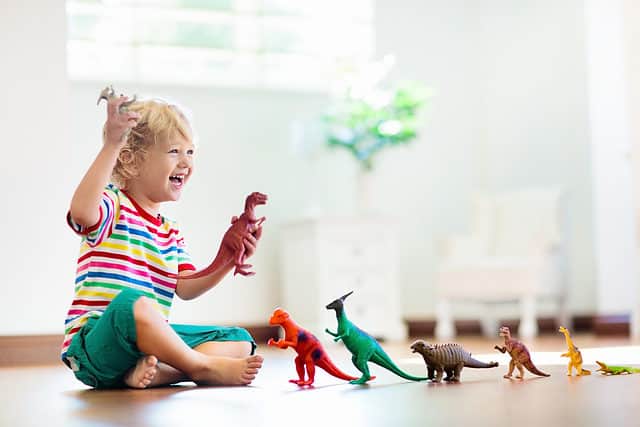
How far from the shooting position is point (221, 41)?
4.99 m

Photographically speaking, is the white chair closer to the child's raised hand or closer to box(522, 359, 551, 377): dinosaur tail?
box(522, 359, 551, 377): dinosaur tail

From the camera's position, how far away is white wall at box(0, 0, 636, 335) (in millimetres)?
4863

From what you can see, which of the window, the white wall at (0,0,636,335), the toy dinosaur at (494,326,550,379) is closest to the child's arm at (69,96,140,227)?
the toy dinosaur at (494,326,550,379)

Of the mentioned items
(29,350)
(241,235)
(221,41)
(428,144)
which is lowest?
(29,350)

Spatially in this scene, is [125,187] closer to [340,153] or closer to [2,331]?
[2,331]

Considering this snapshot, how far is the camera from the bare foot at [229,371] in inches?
78.5

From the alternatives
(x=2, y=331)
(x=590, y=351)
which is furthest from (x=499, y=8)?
(x=2, y=331)

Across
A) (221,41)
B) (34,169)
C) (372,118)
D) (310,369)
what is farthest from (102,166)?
(221,41)

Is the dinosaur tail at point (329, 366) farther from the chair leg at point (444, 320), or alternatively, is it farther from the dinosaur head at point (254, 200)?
the chair leg at point (444, 320)

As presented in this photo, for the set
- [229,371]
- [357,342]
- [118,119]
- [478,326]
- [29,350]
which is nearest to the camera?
[118,119]

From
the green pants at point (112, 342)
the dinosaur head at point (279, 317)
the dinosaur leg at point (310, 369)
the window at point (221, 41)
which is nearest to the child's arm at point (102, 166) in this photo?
the green pants at point (112, 342)

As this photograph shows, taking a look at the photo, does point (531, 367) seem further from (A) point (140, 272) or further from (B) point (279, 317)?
(A) point (140, 272)

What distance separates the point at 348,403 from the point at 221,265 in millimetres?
558

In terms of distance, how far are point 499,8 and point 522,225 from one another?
1.29m
